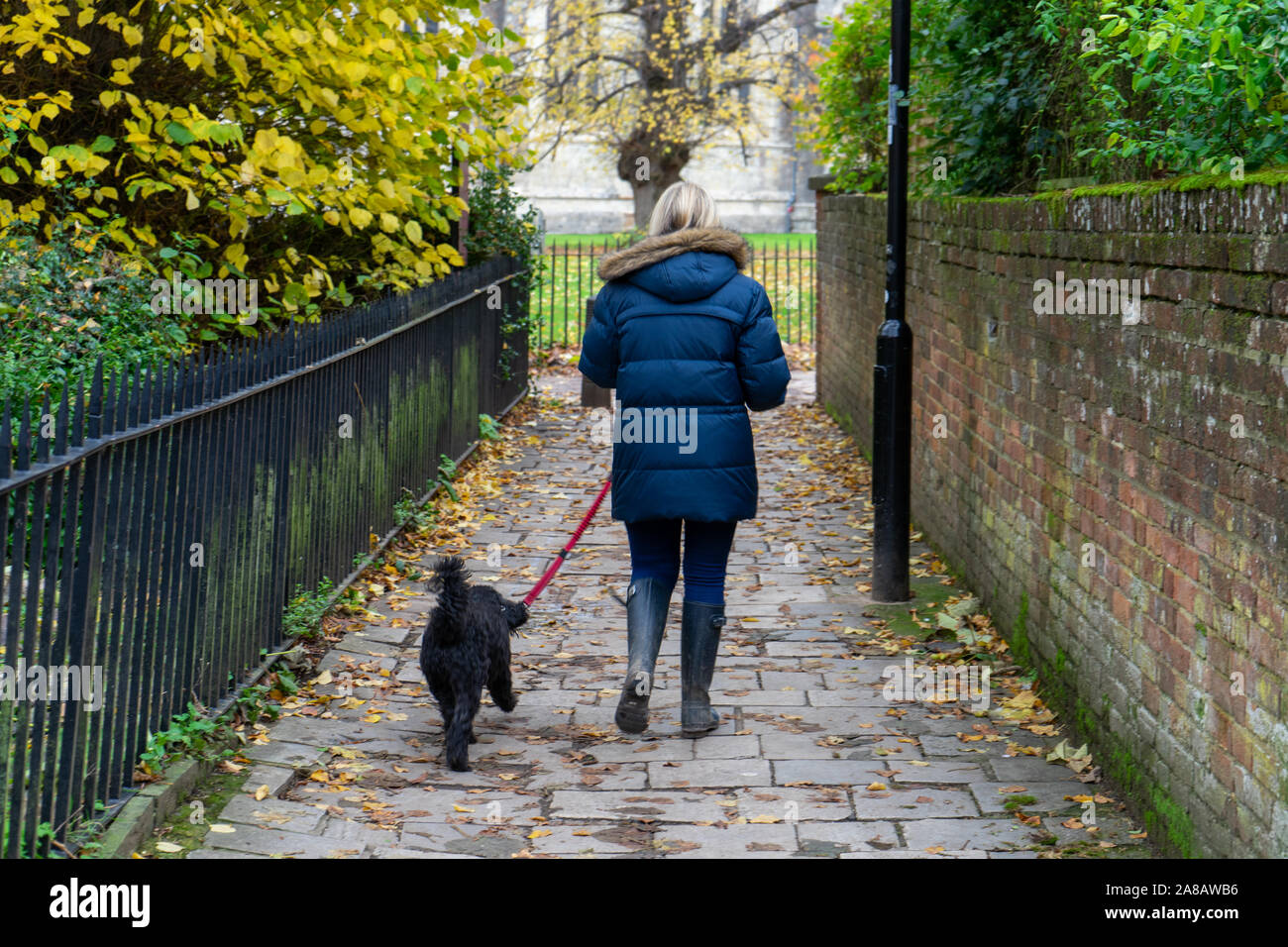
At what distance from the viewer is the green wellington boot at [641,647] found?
5.52 meters

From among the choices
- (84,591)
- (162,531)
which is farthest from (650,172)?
(84,591)

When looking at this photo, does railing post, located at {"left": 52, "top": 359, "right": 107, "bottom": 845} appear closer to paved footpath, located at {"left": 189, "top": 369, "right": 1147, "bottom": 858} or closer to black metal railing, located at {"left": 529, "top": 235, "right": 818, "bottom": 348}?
paved footpath, located at {"left": 189, "top": 369, "right": 1147, "bottom": 858}

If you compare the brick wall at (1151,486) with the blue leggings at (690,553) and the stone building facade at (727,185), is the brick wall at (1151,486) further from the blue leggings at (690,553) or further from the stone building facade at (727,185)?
the stone building facade at (727,185)

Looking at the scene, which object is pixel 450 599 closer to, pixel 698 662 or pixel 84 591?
pixel 698 662

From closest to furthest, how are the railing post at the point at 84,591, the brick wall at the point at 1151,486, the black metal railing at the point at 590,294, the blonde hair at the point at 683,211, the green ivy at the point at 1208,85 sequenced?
the brick wall at the point at 1151,486
the railing post at the point at 84,591
the green ivy at the point at 1208,85
the blonde hair at the point at 683,211
the black metal railing at the point at 590,294

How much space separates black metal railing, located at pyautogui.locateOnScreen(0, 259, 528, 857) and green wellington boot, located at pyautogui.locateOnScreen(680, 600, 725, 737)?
1710 mm

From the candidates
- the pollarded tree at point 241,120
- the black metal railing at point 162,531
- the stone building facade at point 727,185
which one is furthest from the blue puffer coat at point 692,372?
the stone building facade at point 727,185

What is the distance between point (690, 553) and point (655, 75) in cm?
2927

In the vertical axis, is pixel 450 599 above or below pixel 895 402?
below

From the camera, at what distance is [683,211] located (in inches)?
212

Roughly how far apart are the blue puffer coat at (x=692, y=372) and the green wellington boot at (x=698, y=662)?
1.41 ft

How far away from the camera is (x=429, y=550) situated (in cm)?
862

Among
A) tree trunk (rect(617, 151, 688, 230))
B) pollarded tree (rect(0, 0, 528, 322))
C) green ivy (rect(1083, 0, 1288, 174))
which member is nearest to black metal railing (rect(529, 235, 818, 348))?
tree trunk (rect(617, 151, 688, 230))

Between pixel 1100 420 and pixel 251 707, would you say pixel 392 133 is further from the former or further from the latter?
pixel 1100 420
